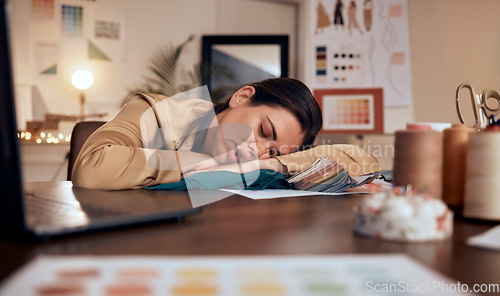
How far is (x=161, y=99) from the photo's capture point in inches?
50.4

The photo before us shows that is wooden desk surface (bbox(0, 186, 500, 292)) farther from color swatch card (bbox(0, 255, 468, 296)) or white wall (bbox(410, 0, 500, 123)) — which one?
white wall (bbox(410, 0, 500, 123))

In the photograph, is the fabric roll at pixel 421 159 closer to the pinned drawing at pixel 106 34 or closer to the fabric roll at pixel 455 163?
the fabric roll at pixel 455 163

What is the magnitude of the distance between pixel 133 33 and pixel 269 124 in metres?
3.19

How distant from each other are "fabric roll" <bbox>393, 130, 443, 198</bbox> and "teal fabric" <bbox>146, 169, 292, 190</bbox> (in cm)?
35

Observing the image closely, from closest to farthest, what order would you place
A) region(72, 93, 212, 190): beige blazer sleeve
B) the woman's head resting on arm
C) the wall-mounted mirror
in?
region(72, 93, 212, 190): beige blazer sleeve → the woman's head resting on arm → the wall-mounted mirror

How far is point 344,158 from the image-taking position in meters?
1.07

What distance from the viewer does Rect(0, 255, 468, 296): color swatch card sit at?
284 millimetres

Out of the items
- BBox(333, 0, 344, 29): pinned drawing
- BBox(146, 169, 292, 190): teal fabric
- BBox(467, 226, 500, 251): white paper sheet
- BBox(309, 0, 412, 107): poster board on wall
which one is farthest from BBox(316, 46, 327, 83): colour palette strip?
BBox(467, 226, 500, 251): white paper sheet

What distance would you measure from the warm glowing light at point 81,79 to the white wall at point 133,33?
7 centimetres

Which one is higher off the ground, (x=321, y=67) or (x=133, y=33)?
(x=133, y=33)

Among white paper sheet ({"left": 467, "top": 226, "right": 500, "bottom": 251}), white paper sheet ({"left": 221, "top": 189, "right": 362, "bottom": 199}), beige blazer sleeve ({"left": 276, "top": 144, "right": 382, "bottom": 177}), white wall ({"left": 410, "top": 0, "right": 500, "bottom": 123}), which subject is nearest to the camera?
white paper sheet ({"left": 467, "top": 226, "right": 500, "bottom": 251})

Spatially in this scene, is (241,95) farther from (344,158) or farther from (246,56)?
(246,56)

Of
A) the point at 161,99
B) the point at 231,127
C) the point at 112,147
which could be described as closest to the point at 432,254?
the point at 112,147

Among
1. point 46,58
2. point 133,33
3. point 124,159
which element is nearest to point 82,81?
point 46,58
